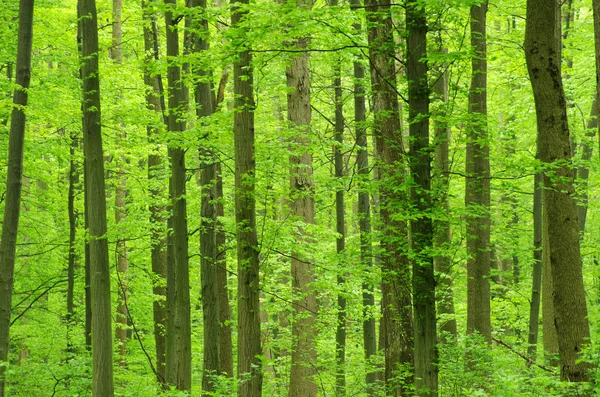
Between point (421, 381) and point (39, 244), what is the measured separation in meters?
11.5

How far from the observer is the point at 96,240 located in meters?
9.70

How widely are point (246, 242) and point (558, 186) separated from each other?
4220 mm

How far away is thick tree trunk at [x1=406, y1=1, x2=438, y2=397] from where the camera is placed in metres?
8.00

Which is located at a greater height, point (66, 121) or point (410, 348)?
point (66, 121)

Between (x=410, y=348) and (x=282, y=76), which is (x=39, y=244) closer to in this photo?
(x=282, y=76)

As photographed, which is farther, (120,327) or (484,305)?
(120,327)

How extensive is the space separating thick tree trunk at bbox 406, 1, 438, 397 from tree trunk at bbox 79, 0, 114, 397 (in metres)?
4.78

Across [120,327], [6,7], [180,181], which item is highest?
[6,7]

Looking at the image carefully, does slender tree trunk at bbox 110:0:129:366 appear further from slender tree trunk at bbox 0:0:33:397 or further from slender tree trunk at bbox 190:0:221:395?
slender tree trunk at bbox 0:0:33:397

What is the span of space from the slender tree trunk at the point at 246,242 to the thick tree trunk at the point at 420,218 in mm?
2252

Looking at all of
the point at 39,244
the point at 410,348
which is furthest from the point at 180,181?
the point at 39,244

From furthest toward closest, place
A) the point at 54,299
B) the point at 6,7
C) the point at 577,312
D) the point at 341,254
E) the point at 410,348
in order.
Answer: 1. the point at 54,299
2. the point at 6,7
3. the point at 341,254
4. the point at 410,348
5. the point at 577,312

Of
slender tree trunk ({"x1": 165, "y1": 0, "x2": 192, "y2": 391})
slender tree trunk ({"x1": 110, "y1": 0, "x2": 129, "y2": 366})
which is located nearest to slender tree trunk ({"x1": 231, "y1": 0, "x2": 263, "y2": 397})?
slender tree trunk ({"x1": 165, "y1": 0, "x2": 192, "y2": 391})

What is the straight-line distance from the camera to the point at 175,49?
35.8 ft
